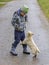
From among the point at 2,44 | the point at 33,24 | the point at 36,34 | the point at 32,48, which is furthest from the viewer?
the point at 33,24

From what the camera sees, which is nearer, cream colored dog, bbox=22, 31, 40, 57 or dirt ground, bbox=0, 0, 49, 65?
dirt ground, bbox=0, 0, 49, 65

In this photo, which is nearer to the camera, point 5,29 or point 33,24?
point 5,29

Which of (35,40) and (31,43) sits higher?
(31,43)

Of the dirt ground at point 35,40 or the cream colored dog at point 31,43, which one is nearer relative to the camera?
the dirt ground at point 35,40

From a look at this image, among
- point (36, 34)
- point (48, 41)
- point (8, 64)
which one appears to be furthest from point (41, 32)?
point (8, 64)

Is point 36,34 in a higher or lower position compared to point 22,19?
lower

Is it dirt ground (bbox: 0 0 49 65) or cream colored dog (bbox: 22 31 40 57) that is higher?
cream colored dog (bbox: 22 31 40 57)

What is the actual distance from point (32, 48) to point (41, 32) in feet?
12.9

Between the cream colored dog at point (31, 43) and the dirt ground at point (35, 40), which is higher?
the cream colored dog at point (31, 43)

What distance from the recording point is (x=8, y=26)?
15.3 meters

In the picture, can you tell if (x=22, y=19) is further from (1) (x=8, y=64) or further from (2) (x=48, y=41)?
(2) (x=48, y=41)

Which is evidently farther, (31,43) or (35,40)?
(35,40)


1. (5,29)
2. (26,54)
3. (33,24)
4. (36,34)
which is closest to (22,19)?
(26,54)

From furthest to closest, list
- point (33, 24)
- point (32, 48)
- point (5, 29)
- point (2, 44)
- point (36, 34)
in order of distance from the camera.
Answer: point (33, 24) < point (5, 29) < point (36, 34) < point (2, 44) < point (32, 48)
